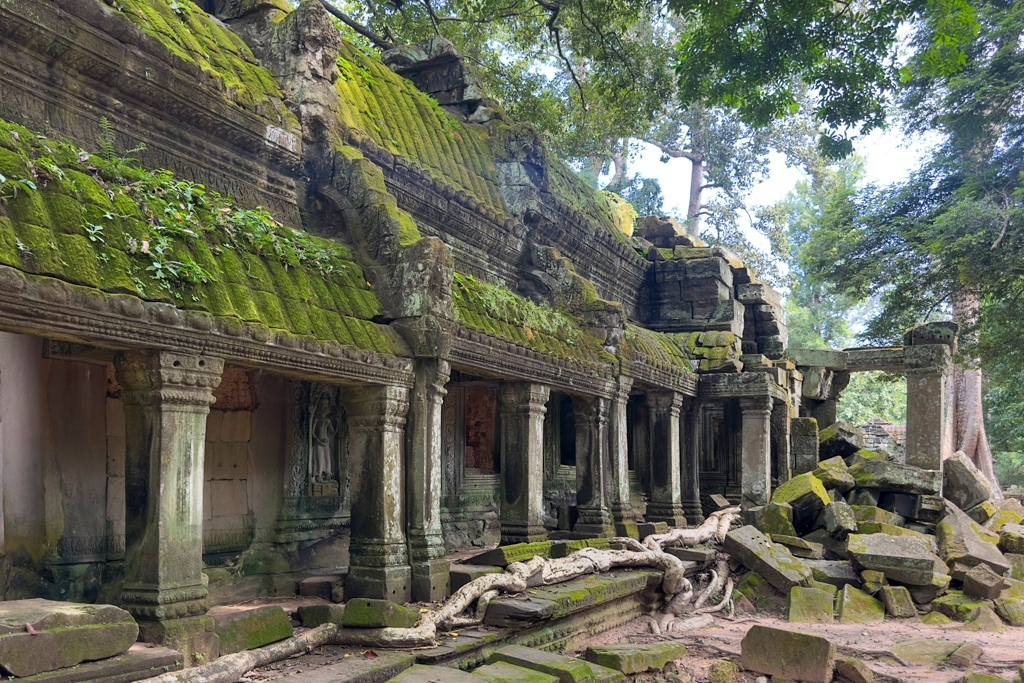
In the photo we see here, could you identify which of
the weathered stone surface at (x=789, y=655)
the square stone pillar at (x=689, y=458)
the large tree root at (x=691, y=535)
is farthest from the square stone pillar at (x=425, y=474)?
the square stone pillar at (x=689, y=458)

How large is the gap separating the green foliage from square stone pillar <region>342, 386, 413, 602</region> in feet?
112

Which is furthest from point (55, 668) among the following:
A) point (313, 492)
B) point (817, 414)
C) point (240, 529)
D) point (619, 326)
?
point (817, 414)

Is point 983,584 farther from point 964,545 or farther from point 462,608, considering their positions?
point 462,608

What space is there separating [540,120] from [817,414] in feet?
25.7

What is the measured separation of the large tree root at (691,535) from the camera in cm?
1033

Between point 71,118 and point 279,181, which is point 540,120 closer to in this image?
point 279,181

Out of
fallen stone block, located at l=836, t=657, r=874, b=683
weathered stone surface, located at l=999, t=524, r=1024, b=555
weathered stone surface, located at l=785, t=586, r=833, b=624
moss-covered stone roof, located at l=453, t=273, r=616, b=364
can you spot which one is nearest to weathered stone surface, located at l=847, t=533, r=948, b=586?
weathered stone surface, located at l=785, t=586, r=833, b=624

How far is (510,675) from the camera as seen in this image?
5344 millimetres

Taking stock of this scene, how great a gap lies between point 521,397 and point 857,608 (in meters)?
4.58

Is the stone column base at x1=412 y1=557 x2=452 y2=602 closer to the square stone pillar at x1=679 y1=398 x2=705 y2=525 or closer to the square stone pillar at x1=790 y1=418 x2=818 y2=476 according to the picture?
the square stone pillar at x1=679 y1=398 x2=705 y2=525

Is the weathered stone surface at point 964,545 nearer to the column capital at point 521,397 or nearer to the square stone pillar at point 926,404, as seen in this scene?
the square stone pillar at point 926,404

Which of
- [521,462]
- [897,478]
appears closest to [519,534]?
[521,462]

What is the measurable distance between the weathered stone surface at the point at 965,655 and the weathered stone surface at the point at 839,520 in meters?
3.09

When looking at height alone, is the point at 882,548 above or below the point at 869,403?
below
